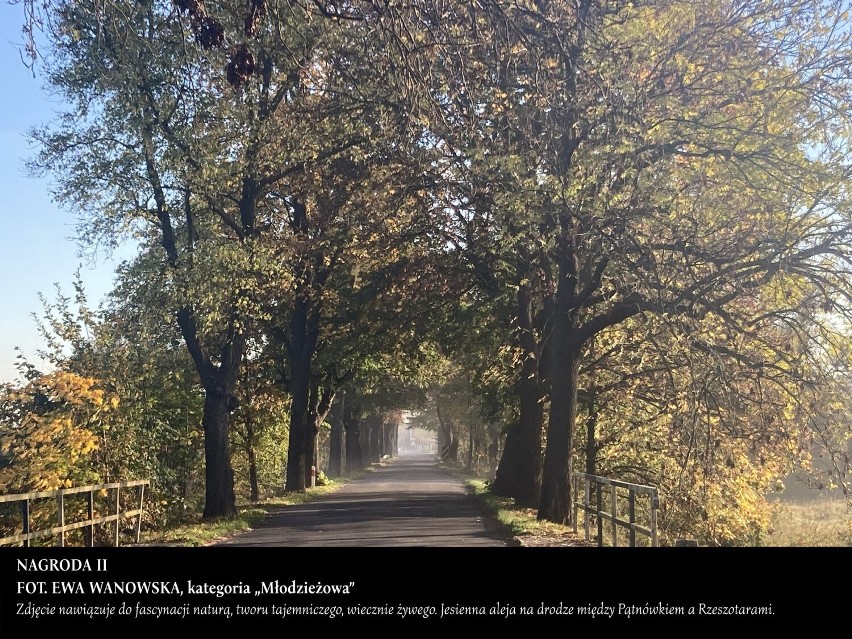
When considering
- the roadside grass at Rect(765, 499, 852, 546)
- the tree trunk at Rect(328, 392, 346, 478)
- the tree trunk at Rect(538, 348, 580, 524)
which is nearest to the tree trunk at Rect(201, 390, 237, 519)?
the tree trunk at Rect(538, 348, 580, 524)

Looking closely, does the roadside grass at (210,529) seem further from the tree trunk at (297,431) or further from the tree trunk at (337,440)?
the tree trunk at (337,440)

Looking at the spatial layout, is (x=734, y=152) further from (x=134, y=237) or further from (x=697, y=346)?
(x=134, y=237)

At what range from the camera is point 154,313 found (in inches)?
829

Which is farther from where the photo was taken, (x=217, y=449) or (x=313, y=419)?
(x=313, y=419)

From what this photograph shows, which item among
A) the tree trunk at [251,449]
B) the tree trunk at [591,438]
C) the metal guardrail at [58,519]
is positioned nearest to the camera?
the metal guardrail at [58,519]

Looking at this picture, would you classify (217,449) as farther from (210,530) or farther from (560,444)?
(560,444)

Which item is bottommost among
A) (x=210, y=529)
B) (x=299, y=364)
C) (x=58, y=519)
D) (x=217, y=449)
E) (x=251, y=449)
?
(x=210, y=529)

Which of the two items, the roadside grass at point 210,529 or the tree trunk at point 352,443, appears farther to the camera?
the tree trunk at point 352,443

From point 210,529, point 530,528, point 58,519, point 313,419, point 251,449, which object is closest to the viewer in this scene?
point 58,519

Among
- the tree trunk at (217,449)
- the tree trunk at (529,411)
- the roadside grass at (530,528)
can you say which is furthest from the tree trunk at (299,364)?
the roadside grass at (530,528)

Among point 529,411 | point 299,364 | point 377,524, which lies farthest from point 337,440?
point 377,524

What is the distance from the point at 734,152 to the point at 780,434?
212 inches

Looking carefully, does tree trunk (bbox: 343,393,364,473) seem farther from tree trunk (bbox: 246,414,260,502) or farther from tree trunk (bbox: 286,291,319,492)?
tree trunk (bbox: 286,291,319,492)
